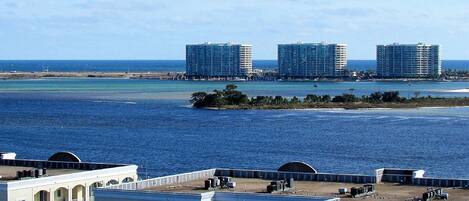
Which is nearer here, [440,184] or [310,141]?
[440,184]

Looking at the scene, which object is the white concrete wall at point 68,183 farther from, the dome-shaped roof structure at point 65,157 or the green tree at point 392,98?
the green tree at point 392,98

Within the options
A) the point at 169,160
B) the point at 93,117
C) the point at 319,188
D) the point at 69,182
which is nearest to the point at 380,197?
the point at 319,188

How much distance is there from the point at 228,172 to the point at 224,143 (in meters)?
46.2

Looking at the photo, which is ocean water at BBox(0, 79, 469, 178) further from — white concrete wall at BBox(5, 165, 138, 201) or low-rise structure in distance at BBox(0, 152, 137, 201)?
white concrete wall at BBox(5, 165, 138, 201)

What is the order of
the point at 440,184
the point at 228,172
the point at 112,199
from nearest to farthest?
the point at 112,199 → the point at 440,184 → the point at 228,172

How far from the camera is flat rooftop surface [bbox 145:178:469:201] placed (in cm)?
2872

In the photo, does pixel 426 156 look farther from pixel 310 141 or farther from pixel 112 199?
pixel 112 199

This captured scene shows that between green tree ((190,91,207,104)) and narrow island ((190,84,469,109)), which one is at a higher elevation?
green tree ((190,91,207,104))

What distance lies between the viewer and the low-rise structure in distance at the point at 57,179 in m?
30.4

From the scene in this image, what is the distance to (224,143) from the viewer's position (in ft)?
262

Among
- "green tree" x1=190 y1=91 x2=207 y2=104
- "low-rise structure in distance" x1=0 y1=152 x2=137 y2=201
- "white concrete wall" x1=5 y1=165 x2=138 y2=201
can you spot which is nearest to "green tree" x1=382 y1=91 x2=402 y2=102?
"green tree" x1=190 y1=91 x2=207 y2=104

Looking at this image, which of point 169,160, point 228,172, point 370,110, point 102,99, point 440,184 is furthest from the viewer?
point 102,99

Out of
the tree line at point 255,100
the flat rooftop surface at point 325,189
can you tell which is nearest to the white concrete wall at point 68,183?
the flat rooftop surface at point 325,189

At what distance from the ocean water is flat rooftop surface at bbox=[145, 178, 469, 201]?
88.5 feet
